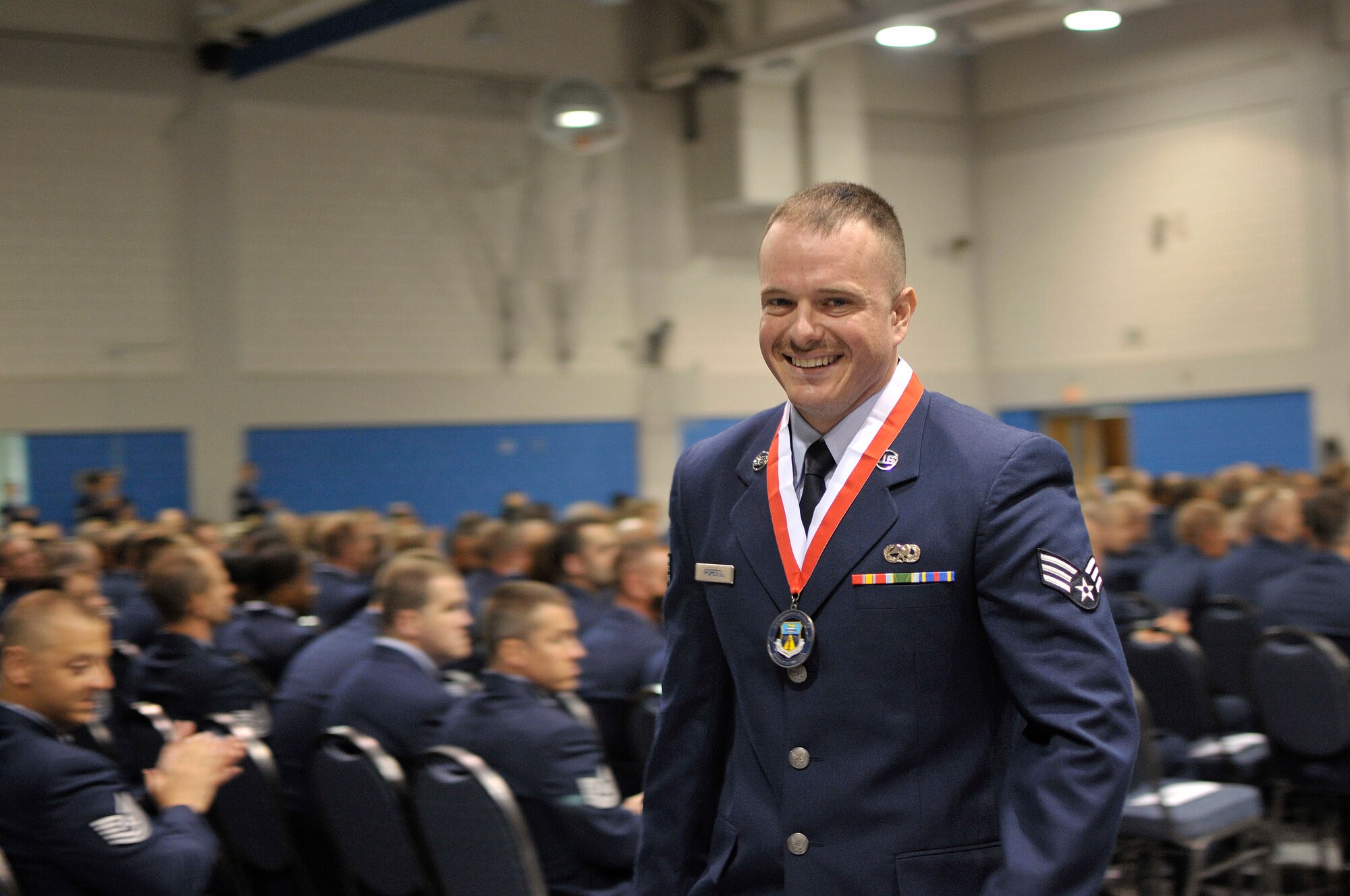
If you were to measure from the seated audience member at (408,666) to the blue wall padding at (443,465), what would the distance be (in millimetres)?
10262

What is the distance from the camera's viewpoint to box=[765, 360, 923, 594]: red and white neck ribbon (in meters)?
1.71

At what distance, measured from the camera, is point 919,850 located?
63.6 inches

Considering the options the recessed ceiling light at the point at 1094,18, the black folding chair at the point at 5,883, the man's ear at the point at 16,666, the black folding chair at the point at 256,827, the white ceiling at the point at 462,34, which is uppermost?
the white ceiling at the point at 462,34

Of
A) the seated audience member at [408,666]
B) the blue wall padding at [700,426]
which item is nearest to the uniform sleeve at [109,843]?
the seated audience member at [408,666]

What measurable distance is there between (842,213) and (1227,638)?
498 cm

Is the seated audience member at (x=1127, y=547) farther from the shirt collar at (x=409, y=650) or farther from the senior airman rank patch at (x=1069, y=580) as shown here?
the senior airman rank patch at (x=1069, y=580)

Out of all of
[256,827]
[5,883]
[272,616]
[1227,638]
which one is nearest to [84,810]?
[5,883]

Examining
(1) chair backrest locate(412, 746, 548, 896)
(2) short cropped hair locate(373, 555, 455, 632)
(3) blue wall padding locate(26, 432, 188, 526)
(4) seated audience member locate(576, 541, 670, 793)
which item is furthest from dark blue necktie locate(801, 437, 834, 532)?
(3) blue wall padding locate(26, 432, 188, 526)

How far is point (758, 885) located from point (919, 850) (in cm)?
23

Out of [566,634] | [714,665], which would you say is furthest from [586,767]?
[714,665]

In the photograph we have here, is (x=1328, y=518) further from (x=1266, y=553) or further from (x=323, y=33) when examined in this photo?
(x=323, y=33)

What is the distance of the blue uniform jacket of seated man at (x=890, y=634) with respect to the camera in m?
1.54

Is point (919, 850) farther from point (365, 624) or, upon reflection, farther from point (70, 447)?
point (70, 447)

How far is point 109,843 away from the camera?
110 inches
